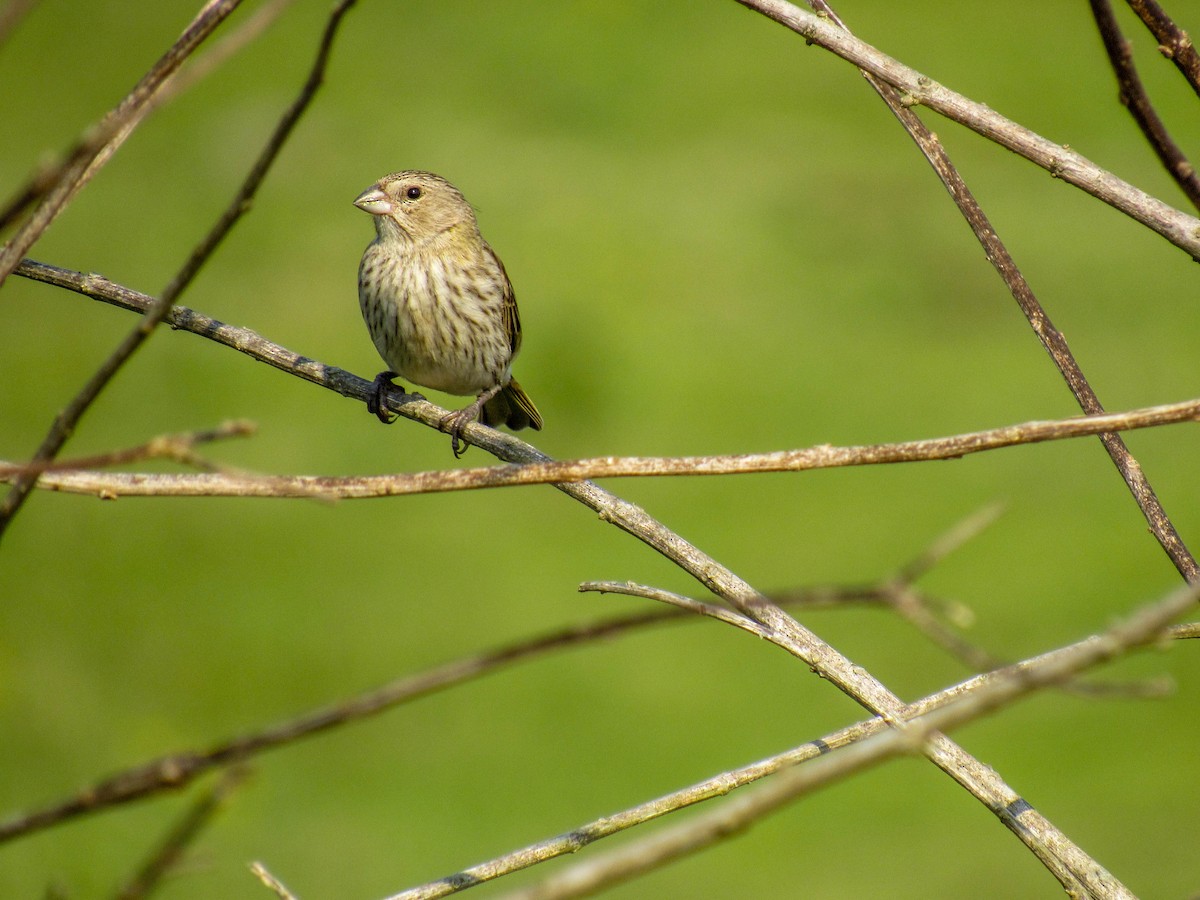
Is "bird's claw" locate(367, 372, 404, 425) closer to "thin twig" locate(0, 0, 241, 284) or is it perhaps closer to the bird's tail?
the bird's tail

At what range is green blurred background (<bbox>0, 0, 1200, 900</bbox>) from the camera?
4.95 metres

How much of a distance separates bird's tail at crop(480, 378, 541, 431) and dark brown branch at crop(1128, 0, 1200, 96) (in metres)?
2.55

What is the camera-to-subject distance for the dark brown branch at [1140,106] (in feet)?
2.94

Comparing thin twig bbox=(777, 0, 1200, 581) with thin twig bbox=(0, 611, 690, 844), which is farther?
thin twig bbox=(777, 0, 1200, 581)

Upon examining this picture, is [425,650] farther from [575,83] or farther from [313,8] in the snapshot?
[313,8]

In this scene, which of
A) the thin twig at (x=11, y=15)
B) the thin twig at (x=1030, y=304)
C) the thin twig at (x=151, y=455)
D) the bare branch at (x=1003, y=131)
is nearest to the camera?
the thin twig at (x=11, y=15)

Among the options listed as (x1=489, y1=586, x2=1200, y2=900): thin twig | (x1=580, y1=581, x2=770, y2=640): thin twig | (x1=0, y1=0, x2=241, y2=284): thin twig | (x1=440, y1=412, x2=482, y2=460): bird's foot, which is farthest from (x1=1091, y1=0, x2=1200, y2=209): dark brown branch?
(x1=440, y1=412, x2=482, y2=460): bird's foot

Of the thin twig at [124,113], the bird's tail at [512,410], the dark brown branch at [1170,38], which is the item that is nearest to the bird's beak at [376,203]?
the bird's tail at [512,410]

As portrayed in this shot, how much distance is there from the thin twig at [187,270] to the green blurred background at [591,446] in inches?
150

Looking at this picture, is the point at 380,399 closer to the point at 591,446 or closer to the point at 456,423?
the point at 456,423

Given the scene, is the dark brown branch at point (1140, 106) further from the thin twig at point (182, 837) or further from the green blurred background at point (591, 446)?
the green blurred background at point (591, 446)

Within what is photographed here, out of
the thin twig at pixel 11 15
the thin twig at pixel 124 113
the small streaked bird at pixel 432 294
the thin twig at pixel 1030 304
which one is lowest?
the thin twig at pixel 11 15

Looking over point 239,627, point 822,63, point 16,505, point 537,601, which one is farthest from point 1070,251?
point 16,505

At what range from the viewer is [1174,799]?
16.0 ft
